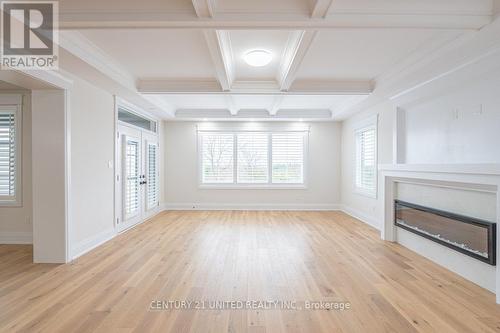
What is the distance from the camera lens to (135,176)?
18.5 ft

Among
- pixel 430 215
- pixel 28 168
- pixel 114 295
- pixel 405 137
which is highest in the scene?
pixel 405 137

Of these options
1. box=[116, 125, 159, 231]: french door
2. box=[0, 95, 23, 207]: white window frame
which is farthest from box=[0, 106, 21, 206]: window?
box=[116, 125, 159, 231]: french door

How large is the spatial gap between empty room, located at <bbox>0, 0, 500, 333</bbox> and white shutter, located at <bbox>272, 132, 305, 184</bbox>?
171cm

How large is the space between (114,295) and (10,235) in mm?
3214

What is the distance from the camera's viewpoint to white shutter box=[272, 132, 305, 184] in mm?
7488

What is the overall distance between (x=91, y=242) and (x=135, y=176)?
1871mm

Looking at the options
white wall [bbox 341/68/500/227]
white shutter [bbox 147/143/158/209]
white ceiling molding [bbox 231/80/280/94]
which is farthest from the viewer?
white shutter [bbox 147/143/158/209]

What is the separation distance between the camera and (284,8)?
2.39 meters

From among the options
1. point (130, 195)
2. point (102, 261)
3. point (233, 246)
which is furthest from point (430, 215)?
point (130, 195)

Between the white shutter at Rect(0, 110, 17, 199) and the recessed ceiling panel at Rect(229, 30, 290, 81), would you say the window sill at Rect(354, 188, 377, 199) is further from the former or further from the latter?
the white shutter at Rect(0, 110, 17, 199)

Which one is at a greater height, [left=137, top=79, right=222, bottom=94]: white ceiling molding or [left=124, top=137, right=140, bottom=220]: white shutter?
[left=137, top=79, right=222, bottom=94]: white ceiling molding

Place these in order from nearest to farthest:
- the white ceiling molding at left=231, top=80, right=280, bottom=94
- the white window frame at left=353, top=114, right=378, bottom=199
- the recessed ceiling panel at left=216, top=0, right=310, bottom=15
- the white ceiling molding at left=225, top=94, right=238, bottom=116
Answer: the recessed ceiling panel at left=216, top=0, right=310, bottom=15 < the white ceiling molding at left=231, top=80, right=280, bottom=94 < the white ceiling molding at left=225, top=94, right=238, bottom=116 < the white window frame at left=353, top=114, right=378, bottom=199

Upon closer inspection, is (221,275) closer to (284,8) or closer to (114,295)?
(114,295)

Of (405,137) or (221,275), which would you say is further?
(405,137)
